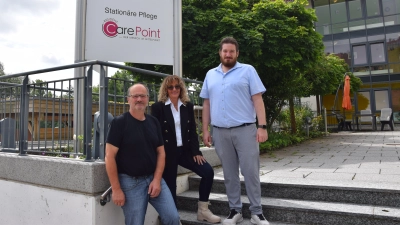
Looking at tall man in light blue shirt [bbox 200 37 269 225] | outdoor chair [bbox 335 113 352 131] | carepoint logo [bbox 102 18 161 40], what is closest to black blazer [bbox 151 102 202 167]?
tall man in light blue shirt [bbox 200 37 269 225]

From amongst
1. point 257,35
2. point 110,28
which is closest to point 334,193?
point 110,28

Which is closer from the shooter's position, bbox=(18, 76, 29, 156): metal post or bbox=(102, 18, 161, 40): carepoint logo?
bbox=(18, 76, 29, 156): metal post

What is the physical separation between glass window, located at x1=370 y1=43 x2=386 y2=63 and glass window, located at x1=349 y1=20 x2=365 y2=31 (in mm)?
1412

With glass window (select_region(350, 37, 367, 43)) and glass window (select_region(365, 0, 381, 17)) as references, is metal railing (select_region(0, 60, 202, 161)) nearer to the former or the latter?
glass window (select_region(350, 37, 367, 43))

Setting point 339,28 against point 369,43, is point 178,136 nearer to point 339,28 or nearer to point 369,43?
point 369,43

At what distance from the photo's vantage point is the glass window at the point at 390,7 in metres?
19.5

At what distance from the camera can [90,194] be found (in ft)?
9.93

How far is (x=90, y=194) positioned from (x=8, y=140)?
215 cm

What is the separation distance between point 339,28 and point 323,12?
1.64m

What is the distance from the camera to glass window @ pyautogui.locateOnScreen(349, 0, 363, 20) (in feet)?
67.4

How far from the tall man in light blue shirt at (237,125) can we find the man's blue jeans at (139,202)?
2.25ft

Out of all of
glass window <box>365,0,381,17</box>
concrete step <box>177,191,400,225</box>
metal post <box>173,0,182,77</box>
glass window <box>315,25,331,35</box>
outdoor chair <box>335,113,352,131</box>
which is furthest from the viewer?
glass window <box>315,25,331,35</box>

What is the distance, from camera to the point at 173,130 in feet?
10.4

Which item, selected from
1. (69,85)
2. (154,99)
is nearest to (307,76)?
(154,99)
